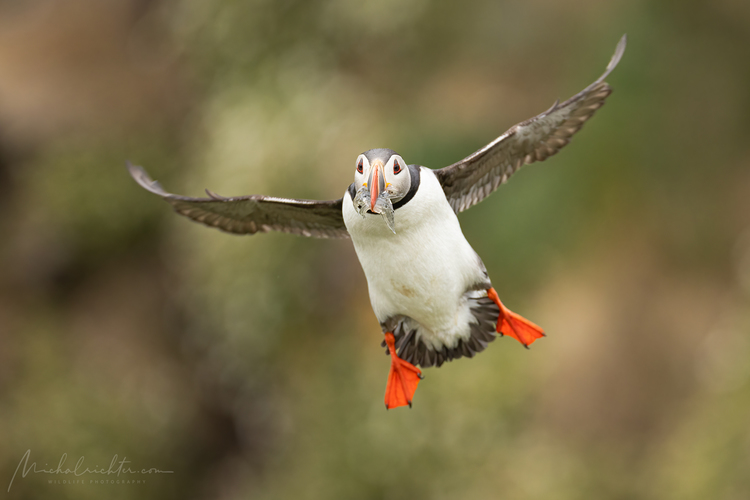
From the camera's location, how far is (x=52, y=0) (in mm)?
11461

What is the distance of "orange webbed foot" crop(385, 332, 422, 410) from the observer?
2.92 m

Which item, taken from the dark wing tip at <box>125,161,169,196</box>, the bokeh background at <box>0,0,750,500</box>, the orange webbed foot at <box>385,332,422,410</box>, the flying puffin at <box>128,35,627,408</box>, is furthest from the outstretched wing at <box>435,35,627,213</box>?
the bokeh background at <box>0,0,750,500</box>

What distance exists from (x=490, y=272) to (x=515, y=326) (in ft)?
15.7

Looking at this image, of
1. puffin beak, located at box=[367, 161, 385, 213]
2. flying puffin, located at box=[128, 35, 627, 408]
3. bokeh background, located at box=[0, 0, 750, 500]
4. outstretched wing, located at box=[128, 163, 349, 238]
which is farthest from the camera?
bokeh background, located at box=[0, 0, 750, 500]

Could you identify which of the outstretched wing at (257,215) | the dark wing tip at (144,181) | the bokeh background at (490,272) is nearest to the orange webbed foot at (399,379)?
the outstretched wing at (257,215)

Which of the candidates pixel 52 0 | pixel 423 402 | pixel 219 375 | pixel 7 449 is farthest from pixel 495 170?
pixel 52 0

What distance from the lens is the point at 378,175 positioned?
6.72 feet

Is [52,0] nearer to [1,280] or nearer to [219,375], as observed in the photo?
[1,280]

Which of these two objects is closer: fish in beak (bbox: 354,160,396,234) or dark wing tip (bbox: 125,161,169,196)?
fish in beak (bbox: 354,160,396,234)

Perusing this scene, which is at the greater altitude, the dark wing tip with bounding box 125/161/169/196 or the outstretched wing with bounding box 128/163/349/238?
the dark wing tip with bounding box 125/161/169/196

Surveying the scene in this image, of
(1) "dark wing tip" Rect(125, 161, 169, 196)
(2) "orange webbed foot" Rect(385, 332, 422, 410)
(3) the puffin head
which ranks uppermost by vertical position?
(1) "dark wing tip" Rect(125, 161, 169, 196)

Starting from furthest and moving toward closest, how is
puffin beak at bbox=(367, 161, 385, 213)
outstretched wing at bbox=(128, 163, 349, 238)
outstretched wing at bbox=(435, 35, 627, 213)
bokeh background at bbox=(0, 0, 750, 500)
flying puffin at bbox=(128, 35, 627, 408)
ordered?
bokeh background at bbox=(0, 0, 750, 500)
outstretched wing at bbox=(128, 163, 349, 238)
outstretched wing at bbox=(435, 35, 627, 213)
flying puffin at bbox=(128, 35, 627, 408)
puffin beak at bbox=(367, 161, 385, 213)

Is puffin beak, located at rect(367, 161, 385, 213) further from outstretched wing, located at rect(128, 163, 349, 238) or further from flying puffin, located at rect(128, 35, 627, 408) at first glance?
outstretched wing, located at rect(128, 163, 349, 238)

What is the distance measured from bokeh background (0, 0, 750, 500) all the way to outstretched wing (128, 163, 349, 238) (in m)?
3.53
